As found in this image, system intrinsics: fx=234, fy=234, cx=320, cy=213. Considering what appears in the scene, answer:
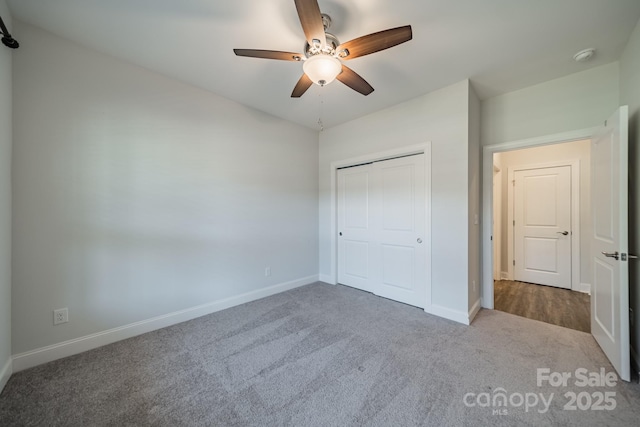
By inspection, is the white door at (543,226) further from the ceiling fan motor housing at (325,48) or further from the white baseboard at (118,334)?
the white baseboard at (118,334)

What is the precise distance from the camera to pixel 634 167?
72.6 inches

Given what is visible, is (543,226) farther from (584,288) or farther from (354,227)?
(354,227)

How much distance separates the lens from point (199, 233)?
8.86ft

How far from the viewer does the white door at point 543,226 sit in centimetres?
364

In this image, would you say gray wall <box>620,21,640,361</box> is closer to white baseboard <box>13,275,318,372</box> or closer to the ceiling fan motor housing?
the ceiling fan motor housing

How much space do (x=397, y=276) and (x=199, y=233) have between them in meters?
2.54

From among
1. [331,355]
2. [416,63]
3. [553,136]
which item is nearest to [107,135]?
[331,355]

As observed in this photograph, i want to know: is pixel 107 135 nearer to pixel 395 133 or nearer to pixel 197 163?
pixel 197 163

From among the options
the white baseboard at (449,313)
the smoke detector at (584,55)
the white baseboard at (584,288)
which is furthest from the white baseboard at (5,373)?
the white baseboard at (584,288)

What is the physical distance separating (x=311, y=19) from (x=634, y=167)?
106 inches

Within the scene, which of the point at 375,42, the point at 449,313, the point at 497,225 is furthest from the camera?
the point at 497,225

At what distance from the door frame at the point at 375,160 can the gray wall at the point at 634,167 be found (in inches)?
58.7

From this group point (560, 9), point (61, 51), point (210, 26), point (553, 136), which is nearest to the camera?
point (560, 9)

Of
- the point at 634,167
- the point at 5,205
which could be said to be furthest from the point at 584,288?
the point at 5,205
